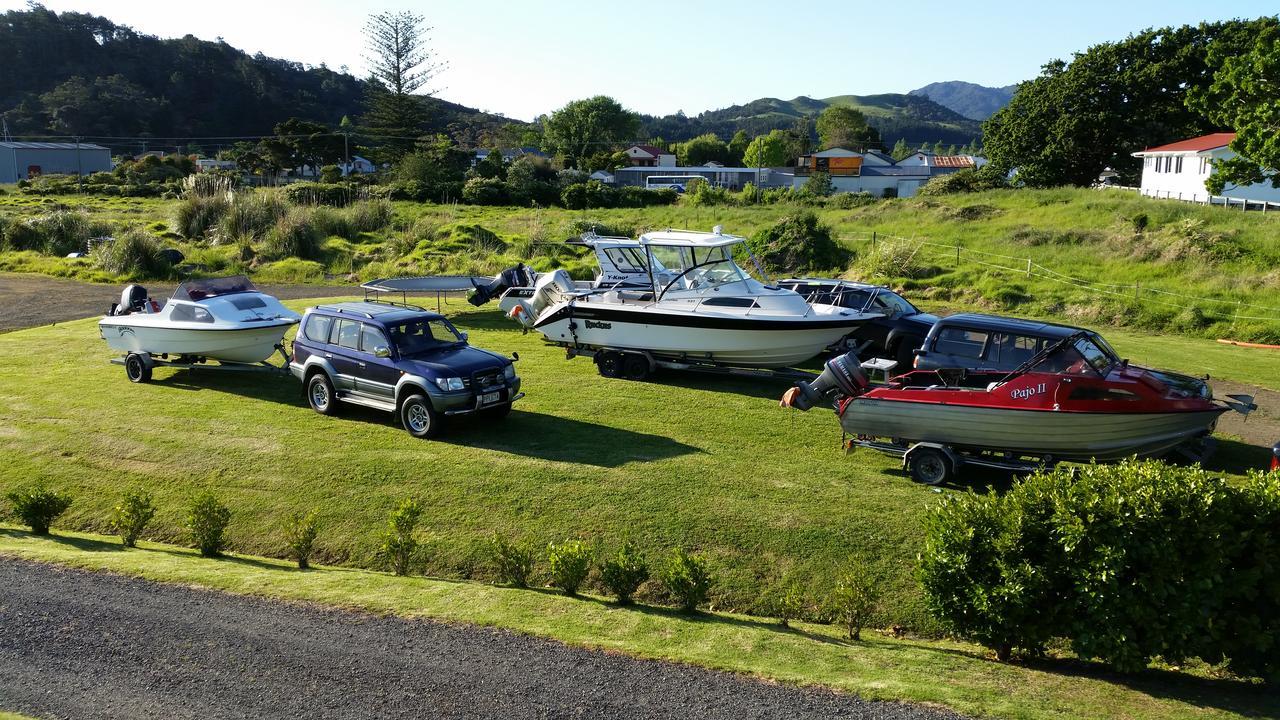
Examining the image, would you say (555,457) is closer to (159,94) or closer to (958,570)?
(958,570)

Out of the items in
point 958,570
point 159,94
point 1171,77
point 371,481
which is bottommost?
point 371,481

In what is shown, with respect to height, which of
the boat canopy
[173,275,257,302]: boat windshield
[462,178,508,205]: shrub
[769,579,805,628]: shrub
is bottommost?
[769,579,805,628]: shrub

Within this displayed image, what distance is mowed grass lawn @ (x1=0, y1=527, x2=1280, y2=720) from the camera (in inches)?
245

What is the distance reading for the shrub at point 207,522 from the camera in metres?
9.77

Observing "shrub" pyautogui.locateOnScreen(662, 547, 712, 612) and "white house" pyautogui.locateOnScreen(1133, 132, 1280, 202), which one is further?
"white house" pyautogui.locateOnScreen(1133, 132, 1280, 202)

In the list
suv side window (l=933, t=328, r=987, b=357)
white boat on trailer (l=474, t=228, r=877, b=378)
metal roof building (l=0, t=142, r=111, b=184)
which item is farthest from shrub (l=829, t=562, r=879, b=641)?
metal roof building (l=0, t=142, r=111, b=184)

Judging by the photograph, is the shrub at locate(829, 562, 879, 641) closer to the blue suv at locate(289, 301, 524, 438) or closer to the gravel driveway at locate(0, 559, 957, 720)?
the gravel driveway at locate(0, 559, 957, 720)

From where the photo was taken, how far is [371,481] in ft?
38.4

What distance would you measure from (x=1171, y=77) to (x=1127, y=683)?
6065 cm

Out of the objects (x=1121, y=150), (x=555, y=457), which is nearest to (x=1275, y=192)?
(x=1121, y=150)

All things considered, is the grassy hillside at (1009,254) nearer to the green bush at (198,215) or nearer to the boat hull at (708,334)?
the green bush at (198,215)

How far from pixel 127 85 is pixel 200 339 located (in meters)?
131

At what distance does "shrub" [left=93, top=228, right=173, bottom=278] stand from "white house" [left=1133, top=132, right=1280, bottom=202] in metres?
46.0

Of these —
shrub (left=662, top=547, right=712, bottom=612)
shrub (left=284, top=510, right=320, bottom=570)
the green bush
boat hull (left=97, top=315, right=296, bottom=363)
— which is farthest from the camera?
the green bush
